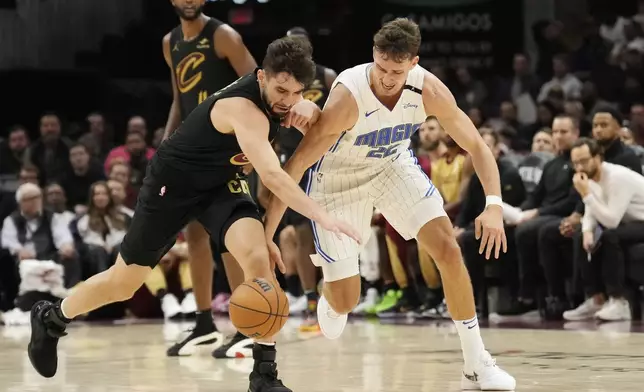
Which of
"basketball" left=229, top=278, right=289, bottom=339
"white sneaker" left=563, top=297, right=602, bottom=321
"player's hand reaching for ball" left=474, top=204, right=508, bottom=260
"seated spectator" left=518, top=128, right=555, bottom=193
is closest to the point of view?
"basketball" left=229, top=278, right=289, bottom=339

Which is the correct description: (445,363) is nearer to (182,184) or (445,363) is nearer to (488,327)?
(182,184)

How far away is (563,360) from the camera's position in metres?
6.17

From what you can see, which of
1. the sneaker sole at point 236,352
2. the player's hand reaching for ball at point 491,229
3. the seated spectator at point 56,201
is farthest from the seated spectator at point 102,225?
the player's hand reaching for ball at point 491,229

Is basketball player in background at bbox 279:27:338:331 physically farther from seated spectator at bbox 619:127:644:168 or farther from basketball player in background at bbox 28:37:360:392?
basketball player in background at bbox 28:37:360:392

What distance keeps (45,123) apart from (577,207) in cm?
581

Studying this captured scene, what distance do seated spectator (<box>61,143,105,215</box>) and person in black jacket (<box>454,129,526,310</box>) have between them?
4.10 m

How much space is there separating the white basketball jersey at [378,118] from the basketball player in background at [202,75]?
1536mm

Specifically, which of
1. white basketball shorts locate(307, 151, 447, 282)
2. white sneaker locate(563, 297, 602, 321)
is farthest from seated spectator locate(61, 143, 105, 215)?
white basketball shorts locate(307, 151, 447, 282)

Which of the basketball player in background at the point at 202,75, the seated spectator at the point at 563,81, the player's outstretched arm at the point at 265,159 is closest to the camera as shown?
the player's outstretched arm at the point at 265,159

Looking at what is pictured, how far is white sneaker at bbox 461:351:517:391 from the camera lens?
16.6 ft

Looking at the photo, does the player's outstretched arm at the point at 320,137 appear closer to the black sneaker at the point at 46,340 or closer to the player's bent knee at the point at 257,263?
the player's bent knee at the point at 257,263

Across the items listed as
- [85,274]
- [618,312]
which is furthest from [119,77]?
[618,312]

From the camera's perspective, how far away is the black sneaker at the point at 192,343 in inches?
269

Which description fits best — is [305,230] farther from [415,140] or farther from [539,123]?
[539,123]
